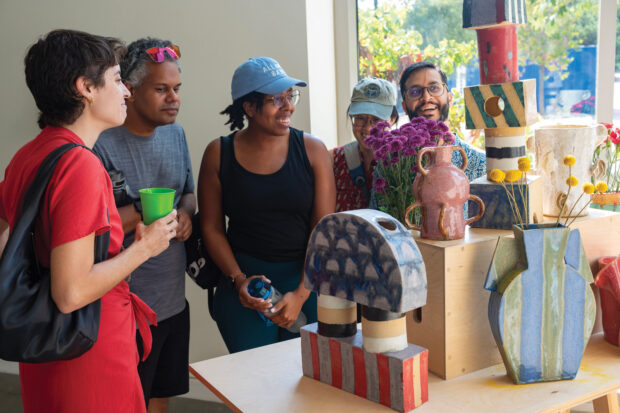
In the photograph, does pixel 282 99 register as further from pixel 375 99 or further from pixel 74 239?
pixel 74 239

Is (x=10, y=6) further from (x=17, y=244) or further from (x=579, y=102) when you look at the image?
(x=579, y=102)

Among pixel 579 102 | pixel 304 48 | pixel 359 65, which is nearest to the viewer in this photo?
pixel 579 102

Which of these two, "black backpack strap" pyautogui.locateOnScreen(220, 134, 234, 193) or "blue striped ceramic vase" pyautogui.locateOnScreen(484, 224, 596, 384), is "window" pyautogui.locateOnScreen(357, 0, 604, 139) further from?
"blue striped ceramic vase" pyautogui.locateOnScreen(484, 224, 596, 384)

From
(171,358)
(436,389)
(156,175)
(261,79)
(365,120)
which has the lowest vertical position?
(171,358)

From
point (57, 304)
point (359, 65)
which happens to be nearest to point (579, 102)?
point (359, 65)

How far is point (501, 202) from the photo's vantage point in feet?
4.65

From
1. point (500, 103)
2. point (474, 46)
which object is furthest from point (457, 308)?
point (474, 46)

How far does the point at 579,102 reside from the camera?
8.15ft

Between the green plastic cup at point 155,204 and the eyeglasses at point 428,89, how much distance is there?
0.89 metres

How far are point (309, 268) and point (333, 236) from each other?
0.10 m

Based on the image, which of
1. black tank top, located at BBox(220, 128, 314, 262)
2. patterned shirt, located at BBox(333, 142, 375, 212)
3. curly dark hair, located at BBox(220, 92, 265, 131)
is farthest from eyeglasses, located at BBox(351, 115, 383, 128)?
curly dark hair, located at BBox(220, 92, 265, 131)

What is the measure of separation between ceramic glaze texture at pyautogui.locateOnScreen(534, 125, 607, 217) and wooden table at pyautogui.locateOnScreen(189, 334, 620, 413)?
1.14ft

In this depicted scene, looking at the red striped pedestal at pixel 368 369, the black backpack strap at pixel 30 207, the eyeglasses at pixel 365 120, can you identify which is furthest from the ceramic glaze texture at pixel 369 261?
the eyeglasses at pixel 365 120

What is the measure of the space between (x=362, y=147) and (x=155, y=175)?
0.70 metres
